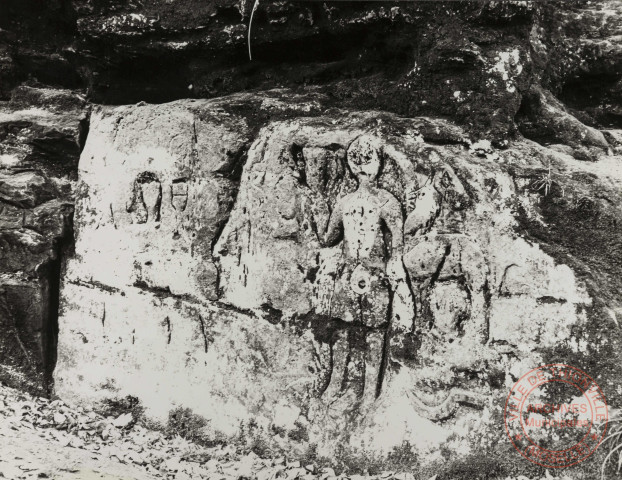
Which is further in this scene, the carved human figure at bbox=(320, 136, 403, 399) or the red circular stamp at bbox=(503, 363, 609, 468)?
the carved human figure at bbox=(320, 136, 403, 399)

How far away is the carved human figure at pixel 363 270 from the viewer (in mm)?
2293

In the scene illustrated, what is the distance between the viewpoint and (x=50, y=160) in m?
2.97

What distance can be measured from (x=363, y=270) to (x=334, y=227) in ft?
0.60

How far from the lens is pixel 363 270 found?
7.61ft

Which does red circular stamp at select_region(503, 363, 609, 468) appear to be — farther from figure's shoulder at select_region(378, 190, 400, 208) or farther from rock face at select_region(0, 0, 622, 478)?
figure's shoulder at select_region(378, 190, 400, 208)

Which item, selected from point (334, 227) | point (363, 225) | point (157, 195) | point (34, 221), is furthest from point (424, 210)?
point (34, 221)

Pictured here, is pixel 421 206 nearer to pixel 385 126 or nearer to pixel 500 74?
pixel 385 126

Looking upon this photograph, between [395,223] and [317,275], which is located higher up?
[395,223]

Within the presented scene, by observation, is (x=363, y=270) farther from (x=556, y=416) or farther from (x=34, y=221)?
(x=34, y=221)

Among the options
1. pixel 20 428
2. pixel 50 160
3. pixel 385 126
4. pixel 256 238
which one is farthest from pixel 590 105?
pixel 20 428

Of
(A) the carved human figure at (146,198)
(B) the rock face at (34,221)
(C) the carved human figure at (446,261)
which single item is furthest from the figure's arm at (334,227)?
(B) the rock face at (34,221)

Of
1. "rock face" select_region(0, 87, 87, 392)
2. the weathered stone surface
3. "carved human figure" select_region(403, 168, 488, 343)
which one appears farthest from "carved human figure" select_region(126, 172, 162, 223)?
"carved human figure" select_region(403, 168, 488, 343)

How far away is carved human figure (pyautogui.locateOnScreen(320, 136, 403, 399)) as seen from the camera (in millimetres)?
2293

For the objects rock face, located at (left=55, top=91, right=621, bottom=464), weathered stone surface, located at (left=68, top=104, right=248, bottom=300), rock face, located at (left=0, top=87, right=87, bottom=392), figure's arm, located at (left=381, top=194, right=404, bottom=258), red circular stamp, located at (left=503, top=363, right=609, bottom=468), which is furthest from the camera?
rock face, located at (left=0, top=87, right=87, bottom=392)
